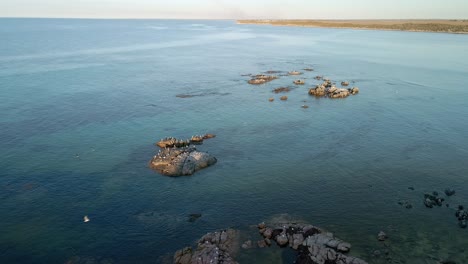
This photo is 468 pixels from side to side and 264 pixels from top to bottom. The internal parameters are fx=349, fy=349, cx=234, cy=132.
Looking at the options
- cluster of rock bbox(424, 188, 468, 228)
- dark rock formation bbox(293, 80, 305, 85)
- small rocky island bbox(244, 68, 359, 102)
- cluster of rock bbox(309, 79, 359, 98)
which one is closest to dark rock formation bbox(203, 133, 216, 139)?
small rocky island bbox(244, 68, 359, 102)

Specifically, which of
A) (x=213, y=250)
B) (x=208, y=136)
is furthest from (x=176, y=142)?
(x=213, y=250)

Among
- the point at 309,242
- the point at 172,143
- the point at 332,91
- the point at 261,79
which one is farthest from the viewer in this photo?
the point at 261,79

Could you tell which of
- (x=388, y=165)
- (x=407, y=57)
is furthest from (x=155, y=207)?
(x=407, y=57)

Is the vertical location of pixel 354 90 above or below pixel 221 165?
above

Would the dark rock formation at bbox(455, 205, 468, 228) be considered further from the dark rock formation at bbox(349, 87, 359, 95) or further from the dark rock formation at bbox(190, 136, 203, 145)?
the dark rock formation at bbox(349, 87, 359, 95)

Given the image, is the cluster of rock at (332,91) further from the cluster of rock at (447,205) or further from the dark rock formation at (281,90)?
the cluster of rock at (447,205)

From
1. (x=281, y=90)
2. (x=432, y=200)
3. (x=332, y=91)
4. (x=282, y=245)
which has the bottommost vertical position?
(x=282, y=245)

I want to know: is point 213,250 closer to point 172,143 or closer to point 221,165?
point 221,165
